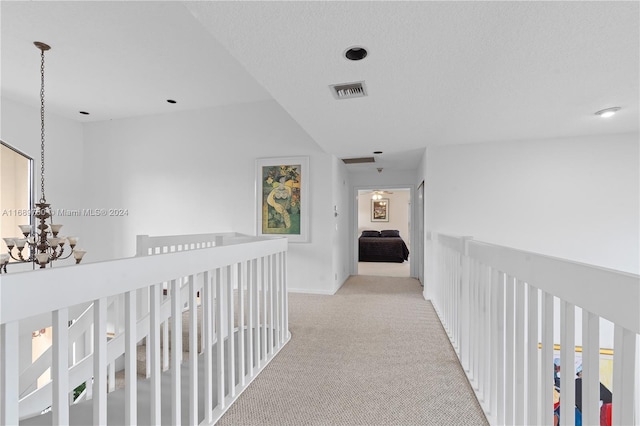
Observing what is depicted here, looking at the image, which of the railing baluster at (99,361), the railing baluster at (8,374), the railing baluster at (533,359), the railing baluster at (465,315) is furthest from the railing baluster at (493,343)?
the railing baluster at (8,374)

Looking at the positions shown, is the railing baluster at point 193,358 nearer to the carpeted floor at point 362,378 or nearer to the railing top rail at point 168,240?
the carpeted floor at point 362,378

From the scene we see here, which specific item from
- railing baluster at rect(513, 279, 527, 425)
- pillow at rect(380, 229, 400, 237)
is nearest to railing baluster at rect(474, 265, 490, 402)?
railing baluster at rect(513, 279, 527, 425)

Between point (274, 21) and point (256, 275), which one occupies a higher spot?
point (274, 21)

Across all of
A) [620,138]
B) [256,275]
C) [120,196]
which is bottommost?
[256,275]

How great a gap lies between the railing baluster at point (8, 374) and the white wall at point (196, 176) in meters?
3.72

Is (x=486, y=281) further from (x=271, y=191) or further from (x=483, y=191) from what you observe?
(x=271, y=191)

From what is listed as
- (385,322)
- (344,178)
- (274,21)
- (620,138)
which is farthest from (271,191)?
(620,138)

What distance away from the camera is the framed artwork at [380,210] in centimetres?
1048

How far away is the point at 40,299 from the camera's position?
0.79 m

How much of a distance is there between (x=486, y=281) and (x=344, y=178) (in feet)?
12.5

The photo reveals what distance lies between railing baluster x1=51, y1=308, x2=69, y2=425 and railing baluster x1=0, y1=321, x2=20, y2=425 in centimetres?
9

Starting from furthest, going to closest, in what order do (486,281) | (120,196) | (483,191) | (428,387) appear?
(120,196)
(483,191)
(428,387)
(486,281)

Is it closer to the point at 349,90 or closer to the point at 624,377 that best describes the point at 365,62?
the point at 349,90

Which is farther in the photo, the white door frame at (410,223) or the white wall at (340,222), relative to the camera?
the white door frame at (410,223)
